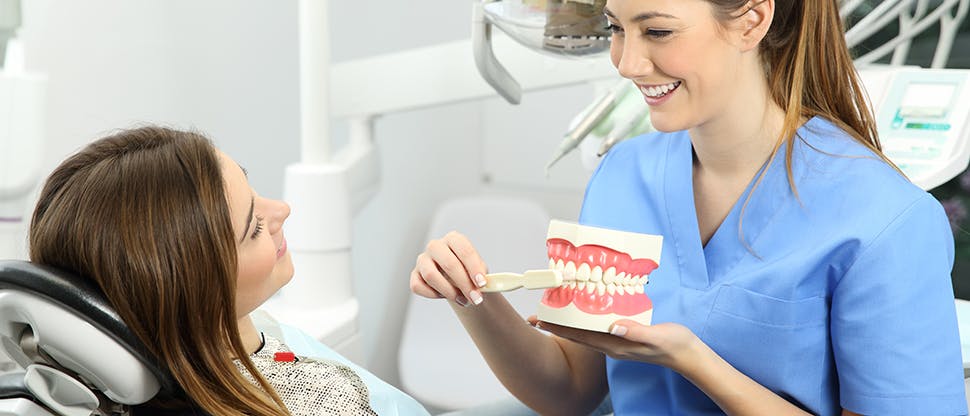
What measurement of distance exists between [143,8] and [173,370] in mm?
1400

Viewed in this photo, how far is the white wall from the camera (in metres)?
1.99

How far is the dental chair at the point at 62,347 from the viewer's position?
782 millimetres

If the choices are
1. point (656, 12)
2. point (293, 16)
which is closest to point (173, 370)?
point (656, 12)

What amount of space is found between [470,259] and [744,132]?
0.38 metres

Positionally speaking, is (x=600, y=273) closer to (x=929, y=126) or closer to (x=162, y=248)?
(x=162, y=248)

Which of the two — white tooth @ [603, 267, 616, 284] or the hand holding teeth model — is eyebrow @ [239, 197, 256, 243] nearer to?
the hand holding teeth model

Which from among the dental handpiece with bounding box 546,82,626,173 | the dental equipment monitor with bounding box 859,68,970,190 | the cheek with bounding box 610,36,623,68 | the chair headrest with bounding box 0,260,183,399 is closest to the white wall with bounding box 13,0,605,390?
the dental handpiece with bounding box 546,82,626,173

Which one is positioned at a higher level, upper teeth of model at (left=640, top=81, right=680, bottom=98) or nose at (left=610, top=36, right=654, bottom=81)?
nose at (left=610, top=36, right=654, bottom=81)

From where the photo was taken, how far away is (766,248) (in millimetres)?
1174

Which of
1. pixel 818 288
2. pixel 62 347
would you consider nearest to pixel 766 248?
pixel 818 288

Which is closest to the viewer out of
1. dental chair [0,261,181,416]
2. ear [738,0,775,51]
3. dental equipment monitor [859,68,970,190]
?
dental chair [0,261,181,416]

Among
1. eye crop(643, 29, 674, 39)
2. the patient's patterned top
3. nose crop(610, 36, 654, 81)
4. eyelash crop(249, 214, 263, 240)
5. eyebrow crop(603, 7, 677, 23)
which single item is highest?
eyebrow crop(603, 7, 677, 23)

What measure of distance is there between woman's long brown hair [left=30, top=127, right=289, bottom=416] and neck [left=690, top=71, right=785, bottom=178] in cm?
57

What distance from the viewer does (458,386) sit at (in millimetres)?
2688
